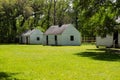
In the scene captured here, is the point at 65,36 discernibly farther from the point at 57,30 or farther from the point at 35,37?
Answer: the point at 35,37

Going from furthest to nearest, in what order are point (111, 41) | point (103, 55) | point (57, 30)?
point (57, 30) < point (111, 41) < point (103, 55)

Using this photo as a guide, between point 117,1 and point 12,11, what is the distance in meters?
56.1

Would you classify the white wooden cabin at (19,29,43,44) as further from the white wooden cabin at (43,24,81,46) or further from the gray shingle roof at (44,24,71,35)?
the white wooden cabin at (43,24,81,46)

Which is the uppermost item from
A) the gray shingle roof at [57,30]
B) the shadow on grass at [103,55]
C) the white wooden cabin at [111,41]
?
the gray shingle roof at [57,30]

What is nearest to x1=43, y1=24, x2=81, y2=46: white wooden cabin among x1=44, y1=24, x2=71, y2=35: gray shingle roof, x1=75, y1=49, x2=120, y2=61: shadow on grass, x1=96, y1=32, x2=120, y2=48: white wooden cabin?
x1=44, y1=24, x2=71, y2=35: gray shingle roof

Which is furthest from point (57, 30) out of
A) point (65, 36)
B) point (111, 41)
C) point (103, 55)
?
point (103, 55)

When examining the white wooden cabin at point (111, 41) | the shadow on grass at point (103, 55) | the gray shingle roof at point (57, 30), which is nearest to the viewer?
the shadow on grass at point (103, 55)

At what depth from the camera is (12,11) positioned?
8625 centimetres

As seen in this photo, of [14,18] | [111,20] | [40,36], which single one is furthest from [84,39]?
[111,20]

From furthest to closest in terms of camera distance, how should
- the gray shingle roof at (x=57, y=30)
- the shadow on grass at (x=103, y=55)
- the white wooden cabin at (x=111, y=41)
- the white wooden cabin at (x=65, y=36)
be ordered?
the gray shingle roof at (x=57, y=30) → the white wooden cabin at (x=65, y=36) → the white wooden cabin at (x=111, y=41) → the shadow on grass at (x=103, y=55)

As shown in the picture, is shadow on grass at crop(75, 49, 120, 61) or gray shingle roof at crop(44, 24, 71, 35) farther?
gray shingle roof at crop(44, 24, 71, 35)

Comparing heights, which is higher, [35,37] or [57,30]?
[57,30]

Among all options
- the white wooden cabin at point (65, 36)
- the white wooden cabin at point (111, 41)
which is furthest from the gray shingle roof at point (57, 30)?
the white wooden cabin at point (111, 41)

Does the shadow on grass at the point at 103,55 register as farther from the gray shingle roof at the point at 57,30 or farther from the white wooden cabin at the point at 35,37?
the white wooden cabin at the point at 35,37
